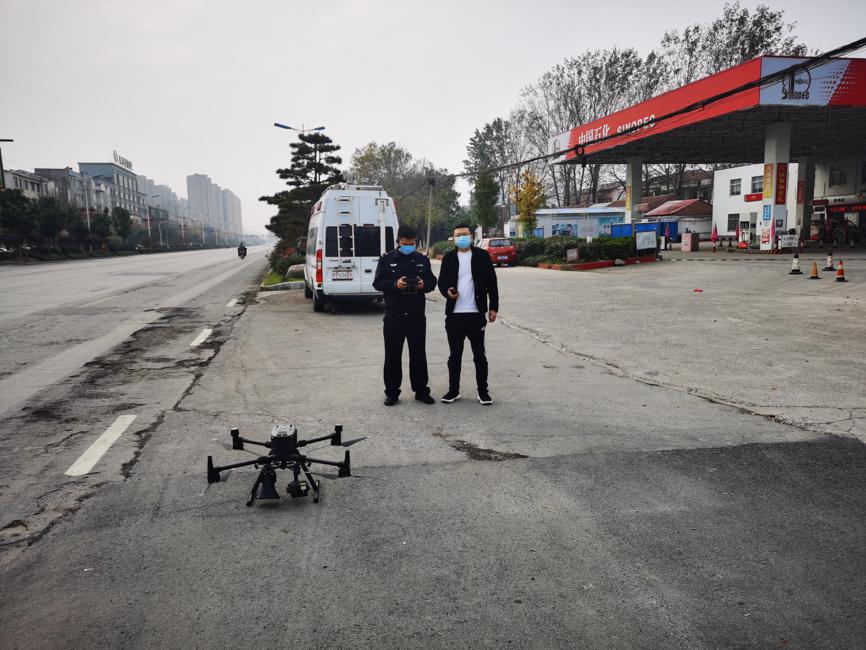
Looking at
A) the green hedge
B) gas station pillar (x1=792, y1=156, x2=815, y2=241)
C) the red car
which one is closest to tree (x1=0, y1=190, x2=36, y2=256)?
the red car

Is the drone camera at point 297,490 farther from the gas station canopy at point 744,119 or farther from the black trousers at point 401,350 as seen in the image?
the gas station canopy at point 744,119

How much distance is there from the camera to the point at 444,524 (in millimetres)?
3682

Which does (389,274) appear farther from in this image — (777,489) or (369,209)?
(369,209)

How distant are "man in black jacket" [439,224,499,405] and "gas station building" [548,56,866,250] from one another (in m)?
8.09

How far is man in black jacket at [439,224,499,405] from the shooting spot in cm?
662

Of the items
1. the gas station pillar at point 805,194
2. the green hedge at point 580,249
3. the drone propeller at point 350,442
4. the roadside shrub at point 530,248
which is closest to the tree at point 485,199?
the roadside shrub at point 530,248

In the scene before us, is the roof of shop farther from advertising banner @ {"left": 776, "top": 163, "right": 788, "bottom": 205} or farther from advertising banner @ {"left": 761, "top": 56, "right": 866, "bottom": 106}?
advertising banner @ {"left": 761, "top": 56, "right": 866, "bottom": 106}

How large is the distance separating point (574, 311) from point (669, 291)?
499 cm

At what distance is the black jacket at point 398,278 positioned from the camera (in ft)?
22.0

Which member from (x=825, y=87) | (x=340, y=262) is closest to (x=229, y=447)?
(x=340, y=262)

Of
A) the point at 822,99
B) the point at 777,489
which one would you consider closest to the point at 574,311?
the point at 777,489

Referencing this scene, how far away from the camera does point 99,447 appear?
5121mm

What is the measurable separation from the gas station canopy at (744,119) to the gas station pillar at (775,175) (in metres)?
0.61

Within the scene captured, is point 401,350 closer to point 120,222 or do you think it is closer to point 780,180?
point 780,180
